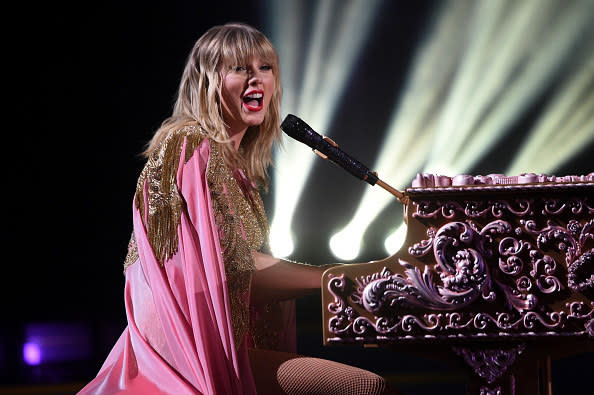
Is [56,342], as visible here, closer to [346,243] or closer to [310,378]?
[346,243]

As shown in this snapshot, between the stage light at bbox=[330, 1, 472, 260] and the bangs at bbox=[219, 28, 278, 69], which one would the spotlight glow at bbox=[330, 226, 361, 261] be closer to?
the stage light at bbox=[330, 1, 472, 260]

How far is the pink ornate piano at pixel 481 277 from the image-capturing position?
1.65 metres

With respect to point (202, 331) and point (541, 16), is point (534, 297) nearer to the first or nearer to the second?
point (202, 331)

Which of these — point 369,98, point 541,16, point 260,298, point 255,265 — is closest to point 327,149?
point 255,265

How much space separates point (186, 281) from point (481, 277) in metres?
0.63

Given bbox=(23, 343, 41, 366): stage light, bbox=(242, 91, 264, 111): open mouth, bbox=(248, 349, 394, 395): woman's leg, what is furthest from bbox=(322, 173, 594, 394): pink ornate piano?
bbox=(23, 343, 41, 366): stage light

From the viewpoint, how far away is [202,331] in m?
1.63

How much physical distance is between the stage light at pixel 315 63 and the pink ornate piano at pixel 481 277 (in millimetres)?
1504

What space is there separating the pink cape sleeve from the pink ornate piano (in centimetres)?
23

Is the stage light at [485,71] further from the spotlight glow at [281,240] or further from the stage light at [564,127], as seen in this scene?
the spotlight glow at [281,240]

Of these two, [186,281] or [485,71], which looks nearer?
[186,281]

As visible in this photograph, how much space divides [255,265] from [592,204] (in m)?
0.76

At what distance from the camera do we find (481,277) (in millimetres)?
1641

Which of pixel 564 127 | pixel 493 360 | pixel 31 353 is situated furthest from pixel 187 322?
pixel 31 353
